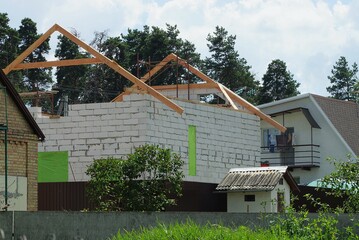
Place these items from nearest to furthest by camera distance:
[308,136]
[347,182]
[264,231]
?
[264,231]
[347,182]
[308,136]

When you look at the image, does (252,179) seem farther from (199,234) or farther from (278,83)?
(278,83)

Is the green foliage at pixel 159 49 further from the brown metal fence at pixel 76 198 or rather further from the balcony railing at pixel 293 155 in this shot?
the brown metal fence at pixel 76 198

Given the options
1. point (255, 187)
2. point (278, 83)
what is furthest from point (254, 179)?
point (278, 83)

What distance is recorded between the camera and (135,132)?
35.8 m

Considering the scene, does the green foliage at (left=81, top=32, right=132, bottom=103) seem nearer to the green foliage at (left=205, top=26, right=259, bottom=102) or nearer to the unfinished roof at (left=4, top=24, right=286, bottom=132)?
the green foliage at (left=205, top=26, right=259, bottom=102)

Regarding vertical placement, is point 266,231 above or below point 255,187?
below

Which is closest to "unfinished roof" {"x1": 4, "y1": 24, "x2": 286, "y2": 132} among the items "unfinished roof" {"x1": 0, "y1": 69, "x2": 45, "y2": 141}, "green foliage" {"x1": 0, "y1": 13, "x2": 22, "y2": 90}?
"unfinished roof" {"x1": 0, "y1": 69, "x2": 45, "y2": 141}

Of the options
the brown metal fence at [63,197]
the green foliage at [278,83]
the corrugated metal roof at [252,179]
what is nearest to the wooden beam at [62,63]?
the brown metal fence at [63,197]

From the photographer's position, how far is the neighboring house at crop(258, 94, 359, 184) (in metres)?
55.5

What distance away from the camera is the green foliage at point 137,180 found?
108ft

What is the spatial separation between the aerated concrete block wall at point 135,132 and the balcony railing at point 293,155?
16.4 metres

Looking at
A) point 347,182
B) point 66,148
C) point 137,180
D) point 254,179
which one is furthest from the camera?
point 66,148

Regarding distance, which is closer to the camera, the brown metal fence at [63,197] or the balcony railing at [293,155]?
the brown metal fence at [63,197]

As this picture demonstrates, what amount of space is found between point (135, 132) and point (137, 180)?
110 inches
